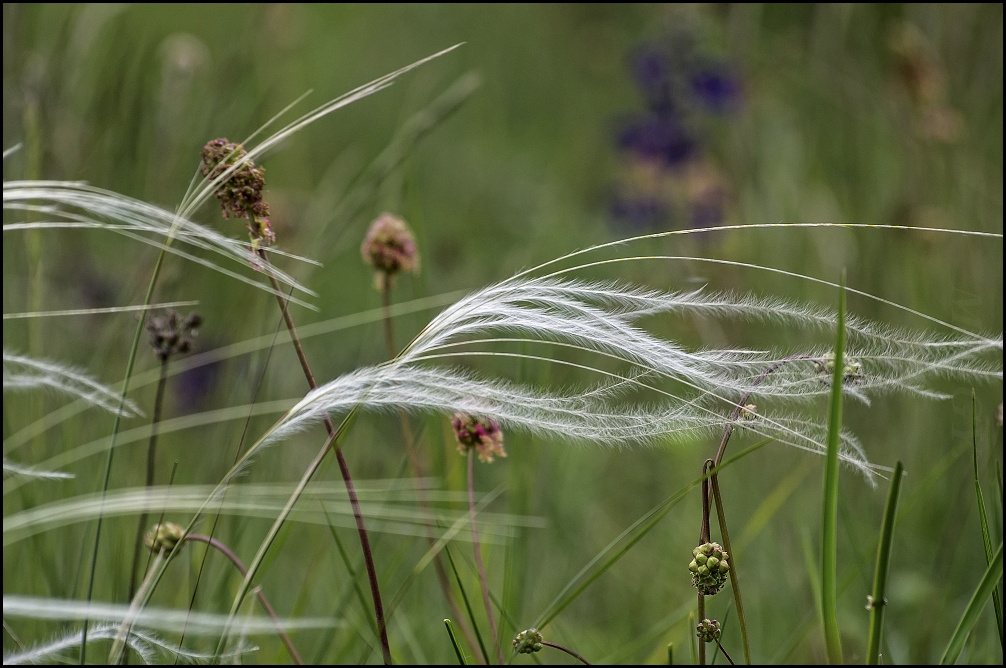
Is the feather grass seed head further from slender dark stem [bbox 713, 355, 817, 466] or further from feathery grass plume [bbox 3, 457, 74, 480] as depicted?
slender dark stem [bbox 713, 355, 817, 466]

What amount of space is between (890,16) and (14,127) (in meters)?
3.87

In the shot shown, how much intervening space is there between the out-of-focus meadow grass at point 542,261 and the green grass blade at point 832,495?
280 mm

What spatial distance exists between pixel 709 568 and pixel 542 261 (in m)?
1.02

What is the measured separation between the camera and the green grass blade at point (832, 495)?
1.73 ft

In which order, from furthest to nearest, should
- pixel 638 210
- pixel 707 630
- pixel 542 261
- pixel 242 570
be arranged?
pixel 638 210 → pixel 542 261 → pixel 242 570 → pixel 707 630

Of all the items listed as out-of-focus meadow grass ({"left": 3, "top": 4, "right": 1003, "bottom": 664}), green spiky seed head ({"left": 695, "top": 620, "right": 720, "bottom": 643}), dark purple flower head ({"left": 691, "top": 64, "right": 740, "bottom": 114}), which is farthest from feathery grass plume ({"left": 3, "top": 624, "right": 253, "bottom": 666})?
dark purple flower head ({"left": 691, "top": 64, "right": 740, "bottom": 114})

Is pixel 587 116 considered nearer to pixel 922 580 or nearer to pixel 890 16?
pixel 890 16

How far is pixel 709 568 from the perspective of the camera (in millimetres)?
630

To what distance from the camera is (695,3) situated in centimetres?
322

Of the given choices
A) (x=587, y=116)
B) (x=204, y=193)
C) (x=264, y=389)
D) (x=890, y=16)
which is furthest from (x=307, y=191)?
(x=204, y=193)

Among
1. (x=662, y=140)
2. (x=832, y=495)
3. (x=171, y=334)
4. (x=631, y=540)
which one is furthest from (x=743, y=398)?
(x=662, y=140)

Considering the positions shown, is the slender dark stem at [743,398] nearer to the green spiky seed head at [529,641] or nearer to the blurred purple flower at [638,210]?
the green spiky seed head at [529,641]

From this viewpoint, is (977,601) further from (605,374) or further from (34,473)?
(34,473)

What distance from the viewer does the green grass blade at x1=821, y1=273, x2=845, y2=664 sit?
20.7 inches
